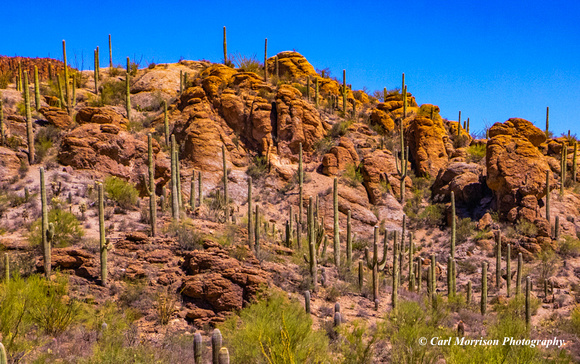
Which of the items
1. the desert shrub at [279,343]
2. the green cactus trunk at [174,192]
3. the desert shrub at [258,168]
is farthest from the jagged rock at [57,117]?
the desert shrub at [279,343]

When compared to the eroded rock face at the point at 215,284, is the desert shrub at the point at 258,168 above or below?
above

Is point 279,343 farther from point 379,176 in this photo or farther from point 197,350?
point 379,176

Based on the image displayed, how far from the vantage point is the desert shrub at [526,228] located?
74.6ft

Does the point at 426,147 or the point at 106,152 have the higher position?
the point at 426,147

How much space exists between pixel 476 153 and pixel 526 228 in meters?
9.78

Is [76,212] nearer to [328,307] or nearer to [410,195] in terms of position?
[328,307]

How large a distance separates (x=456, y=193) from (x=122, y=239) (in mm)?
20250

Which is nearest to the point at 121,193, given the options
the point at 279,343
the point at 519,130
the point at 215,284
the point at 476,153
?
the point at 215,284

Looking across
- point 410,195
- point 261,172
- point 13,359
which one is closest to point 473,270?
point 410,195

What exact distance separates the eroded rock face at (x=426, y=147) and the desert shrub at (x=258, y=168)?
1060 centimetres

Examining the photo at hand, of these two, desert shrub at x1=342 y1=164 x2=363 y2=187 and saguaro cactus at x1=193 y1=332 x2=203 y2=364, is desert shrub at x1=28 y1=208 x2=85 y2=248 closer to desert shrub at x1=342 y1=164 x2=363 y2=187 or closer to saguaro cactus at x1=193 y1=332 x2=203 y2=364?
saguaro cactus at x1=193 y1=332 x2=203 y2=364

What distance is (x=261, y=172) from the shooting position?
28.7m

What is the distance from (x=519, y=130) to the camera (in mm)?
26953

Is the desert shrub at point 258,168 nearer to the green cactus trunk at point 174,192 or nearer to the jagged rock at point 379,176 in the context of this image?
the jagged rock at point 379,176
